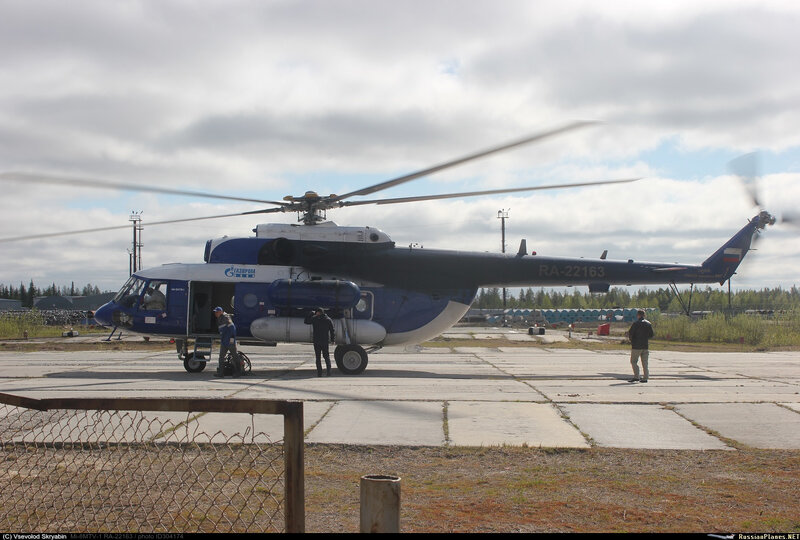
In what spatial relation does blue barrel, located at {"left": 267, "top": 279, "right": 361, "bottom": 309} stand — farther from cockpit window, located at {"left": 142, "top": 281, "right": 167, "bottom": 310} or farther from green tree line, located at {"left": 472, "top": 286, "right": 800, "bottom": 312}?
green tree line, located at {"left": 472, "top": 286, "right": 800, "bottom": 312}

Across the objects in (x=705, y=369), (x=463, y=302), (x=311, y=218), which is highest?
(x=311, y=218)

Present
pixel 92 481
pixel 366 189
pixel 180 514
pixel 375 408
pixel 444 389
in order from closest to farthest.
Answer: pixel 180 514 < pixel 92 481 < pixel 375 408 < pixel 444 389 < pixel 366 189

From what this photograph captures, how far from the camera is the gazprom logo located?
17.5 m

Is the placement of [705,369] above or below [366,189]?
below

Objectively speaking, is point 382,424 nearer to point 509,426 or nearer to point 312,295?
point 509,426

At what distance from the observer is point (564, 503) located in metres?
5.70

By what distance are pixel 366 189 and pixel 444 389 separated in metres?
4.92

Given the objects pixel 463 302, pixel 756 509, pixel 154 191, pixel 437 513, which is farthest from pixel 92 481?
pixel 463 302

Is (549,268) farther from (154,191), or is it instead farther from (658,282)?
(154,191)

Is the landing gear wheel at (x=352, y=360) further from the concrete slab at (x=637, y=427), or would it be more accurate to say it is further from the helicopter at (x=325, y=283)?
the concrete slab at (x=637, y=427)

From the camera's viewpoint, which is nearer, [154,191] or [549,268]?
[154,191]

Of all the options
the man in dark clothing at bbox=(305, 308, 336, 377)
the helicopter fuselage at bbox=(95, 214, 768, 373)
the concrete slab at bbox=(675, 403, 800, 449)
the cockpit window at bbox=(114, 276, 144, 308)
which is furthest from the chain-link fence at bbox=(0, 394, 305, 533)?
the cockpit window at bbox=(114, 276, 144, 308)

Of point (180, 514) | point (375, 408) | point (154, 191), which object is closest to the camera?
point (180, 514)

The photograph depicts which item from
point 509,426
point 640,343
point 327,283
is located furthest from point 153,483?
point 640,343
